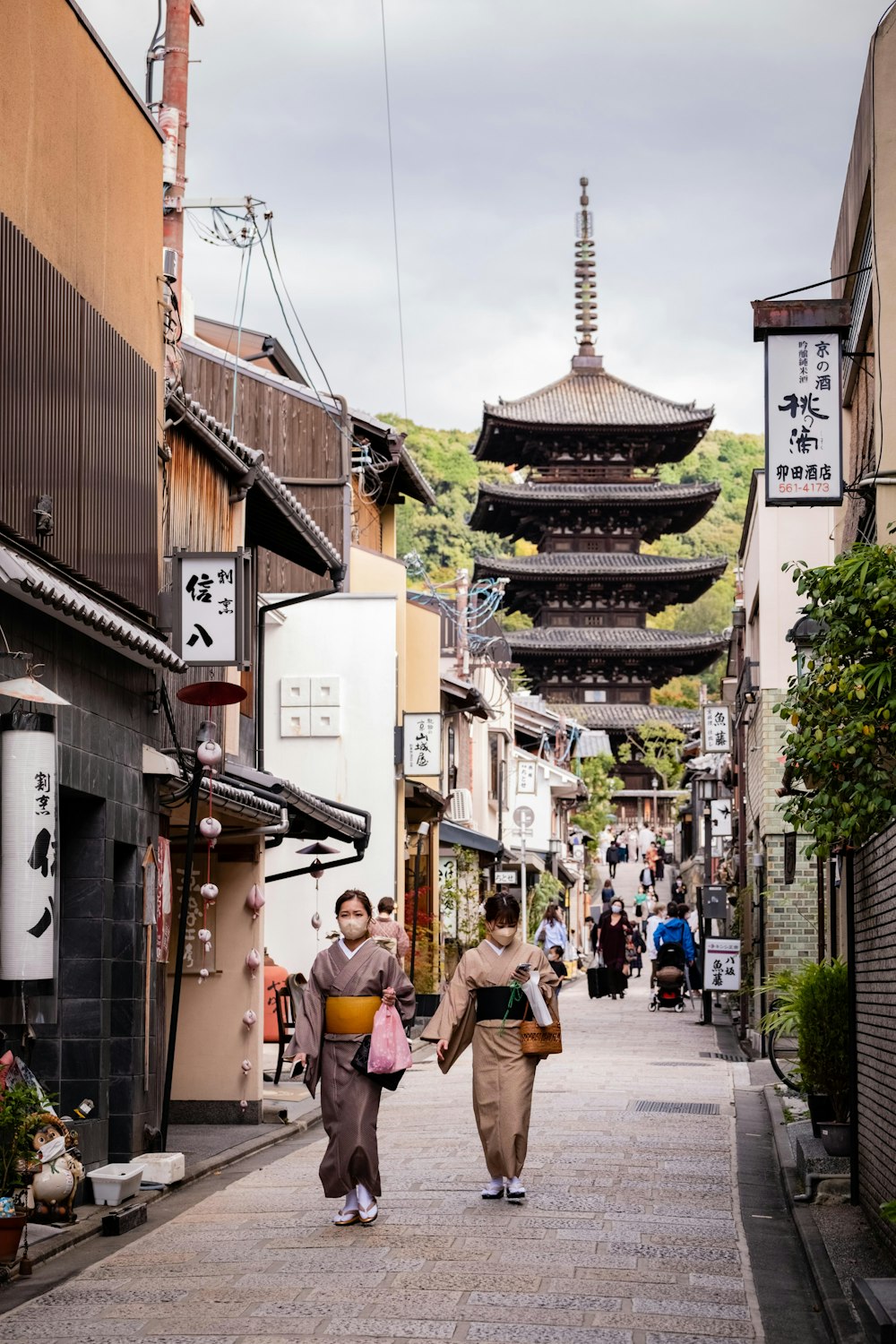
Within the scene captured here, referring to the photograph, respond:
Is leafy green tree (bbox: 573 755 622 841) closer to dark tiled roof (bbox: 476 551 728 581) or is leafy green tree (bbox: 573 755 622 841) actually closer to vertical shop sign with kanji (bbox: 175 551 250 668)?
dark tiled roof (bbox: 476 551 728 581)

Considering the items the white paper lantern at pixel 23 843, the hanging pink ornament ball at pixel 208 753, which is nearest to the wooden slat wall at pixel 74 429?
the hanging pink ornament ball at pixel 208 753

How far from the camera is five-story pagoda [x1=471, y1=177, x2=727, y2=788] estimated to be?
6291cm

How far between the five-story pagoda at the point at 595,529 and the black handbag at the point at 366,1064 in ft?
176

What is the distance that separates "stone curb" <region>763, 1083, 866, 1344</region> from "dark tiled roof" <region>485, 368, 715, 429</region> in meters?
51.8

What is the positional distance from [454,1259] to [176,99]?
1024cm

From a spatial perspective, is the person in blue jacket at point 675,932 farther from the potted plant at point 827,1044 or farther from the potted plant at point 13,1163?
the potted plant at point 13,1163

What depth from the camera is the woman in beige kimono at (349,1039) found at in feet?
29.8

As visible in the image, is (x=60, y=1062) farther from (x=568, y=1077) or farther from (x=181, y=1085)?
(x=568, y=1077)

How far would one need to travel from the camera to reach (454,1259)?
317 inches

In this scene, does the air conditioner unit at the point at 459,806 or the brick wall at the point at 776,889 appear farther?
the air conditioner unit at the point at 459,806

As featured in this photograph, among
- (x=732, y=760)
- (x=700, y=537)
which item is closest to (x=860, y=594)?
(x=732, y=760)

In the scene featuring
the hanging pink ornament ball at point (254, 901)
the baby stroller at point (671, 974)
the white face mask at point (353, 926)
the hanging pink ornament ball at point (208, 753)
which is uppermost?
the hanging pink ornament ball at point (208, 753)

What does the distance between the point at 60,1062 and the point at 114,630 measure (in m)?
2.53

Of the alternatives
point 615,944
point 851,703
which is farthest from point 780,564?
point 851,703
